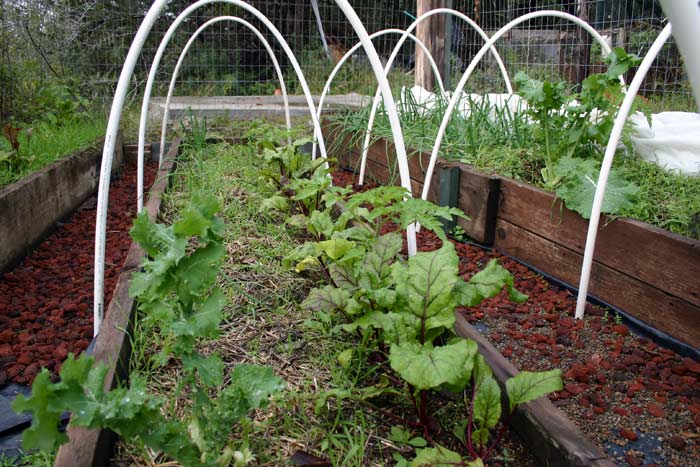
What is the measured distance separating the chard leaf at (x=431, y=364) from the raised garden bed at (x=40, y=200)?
6.34 ft

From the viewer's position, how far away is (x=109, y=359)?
53.5 inches

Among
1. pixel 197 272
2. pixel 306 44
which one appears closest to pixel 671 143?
pixel 197 272

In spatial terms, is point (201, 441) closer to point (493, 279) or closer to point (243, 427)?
point (243, 427)

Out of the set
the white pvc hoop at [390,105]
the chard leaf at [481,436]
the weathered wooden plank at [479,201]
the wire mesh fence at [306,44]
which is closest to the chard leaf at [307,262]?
the white pvc hoop at [390,105]

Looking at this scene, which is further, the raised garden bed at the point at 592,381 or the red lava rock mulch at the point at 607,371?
the red lava rock mulch at the point at 607,371

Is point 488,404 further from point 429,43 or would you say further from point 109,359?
point 429,43

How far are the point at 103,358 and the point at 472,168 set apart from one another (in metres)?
2.10

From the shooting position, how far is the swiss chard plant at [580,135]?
86.4 inches

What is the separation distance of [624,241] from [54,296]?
7.03ft

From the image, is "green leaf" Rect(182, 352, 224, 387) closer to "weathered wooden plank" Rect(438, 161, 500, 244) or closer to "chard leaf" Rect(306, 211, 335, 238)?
"chard leaf" Rect(306, 211, 335, 238)

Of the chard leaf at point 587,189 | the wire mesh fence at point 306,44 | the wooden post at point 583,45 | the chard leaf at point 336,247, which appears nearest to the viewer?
the chard leaf at point 336,247

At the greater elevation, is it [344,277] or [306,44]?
[306,44]

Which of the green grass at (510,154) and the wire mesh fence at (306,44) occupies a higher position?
the wire mesh fence at (306,44)

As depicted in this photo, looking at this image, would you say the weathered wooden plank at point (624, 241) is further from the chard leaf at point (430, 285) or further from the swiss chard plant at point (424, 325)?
the chard leaf at point (430, 285)
